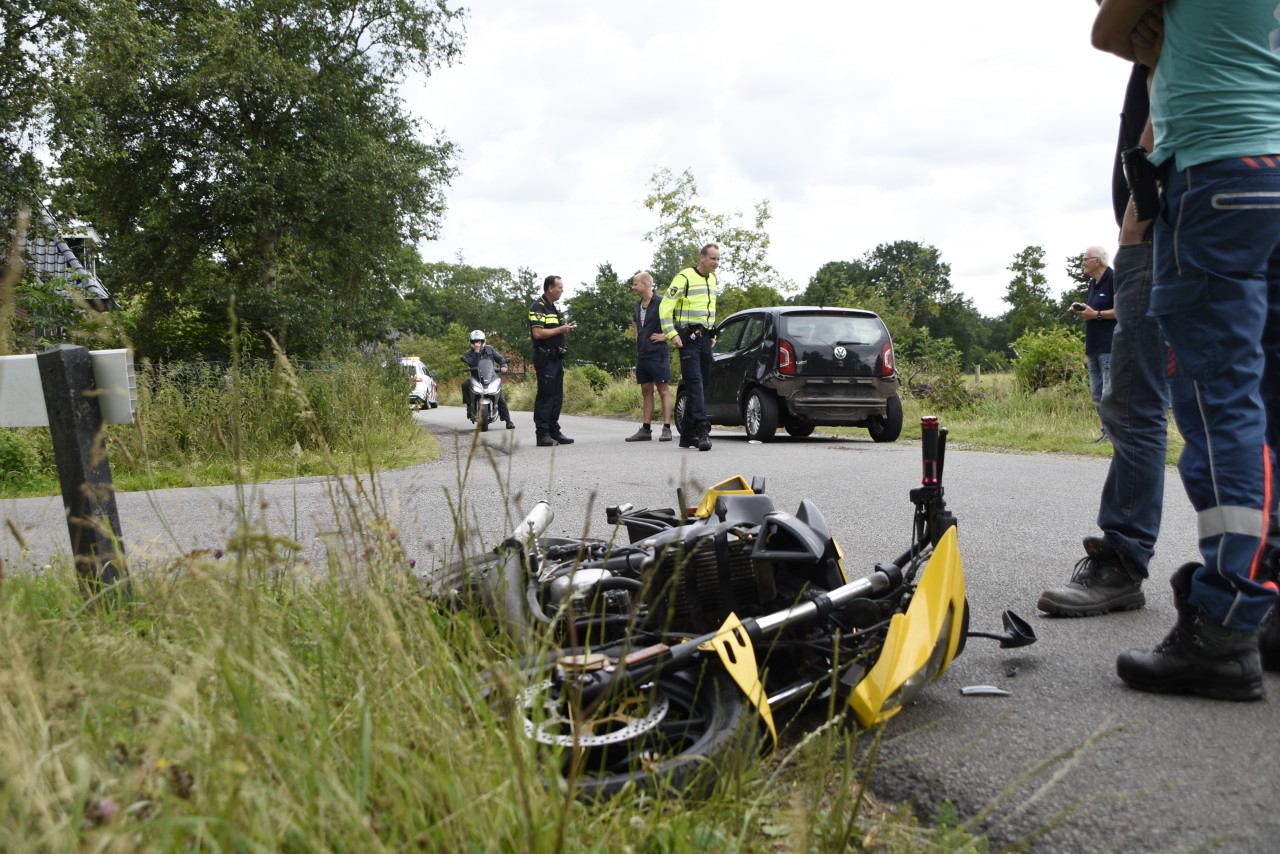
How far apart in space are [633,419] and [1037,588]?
1819cm

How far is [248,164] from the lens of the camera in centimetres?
2559

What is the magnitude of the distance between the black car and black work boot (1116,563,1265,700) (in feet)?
30.4

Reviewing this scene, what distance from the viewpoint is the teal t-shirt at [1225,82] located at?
239 cm

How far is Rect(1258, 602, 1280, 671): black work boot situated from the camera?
2617mm

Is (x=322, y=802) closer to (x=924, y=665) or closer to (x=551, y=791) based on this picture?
(x=551, y=791)

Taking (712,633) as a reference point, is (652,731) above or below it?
below

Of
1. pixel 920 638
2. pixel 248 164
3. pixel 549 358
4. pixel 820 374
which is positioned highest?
pixel 248 164

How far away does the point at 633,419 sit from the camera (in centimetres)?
2180

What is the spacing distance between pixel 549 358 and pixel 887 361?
4163mm

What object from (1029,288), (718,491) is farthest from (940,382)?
(1029,288)

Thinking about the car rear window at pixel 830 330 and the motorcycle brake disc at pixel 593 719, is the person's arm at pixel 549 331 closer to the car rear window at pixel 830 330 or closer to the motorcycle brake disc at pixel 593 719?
the car rear window at pixel 830 330

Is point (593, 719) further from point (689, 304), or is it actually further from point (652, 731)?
point (689, 304)

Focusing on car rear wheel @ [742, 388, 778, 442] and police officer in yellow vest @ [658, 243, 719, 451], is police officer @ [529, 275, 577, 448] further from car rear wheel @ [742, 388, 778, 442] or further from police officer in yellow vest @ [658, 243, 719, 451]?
car rear wheel @ [742, 388, 778, 442]

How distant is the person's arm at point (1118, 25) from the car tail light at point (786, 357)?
29.6 ft
